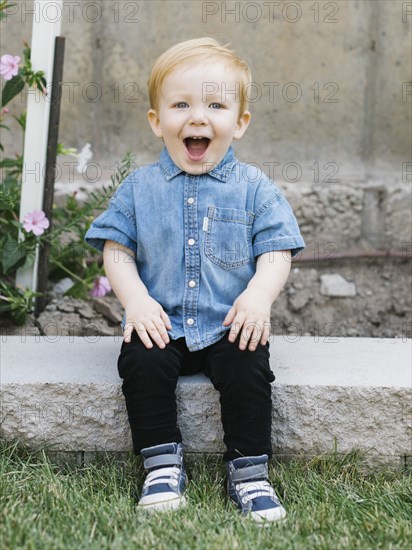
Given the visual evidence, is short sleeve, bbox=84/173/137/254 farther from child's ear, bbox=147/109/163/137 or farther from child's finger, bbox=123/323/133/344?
child's finger, bbox=123/323/133/344

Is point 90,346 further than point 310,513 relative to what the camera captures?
Yes

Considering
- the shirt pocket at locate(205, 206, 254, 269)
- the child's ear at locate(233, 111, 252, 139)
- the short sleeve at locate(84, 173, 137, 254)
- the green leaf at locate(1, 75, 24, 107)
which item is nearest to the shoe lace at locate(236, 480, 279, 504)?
the shirt pocket at locate(205, 206, 254, 269)

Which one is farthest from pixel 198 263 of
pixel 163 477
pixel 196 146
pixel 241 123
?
pixel 163 477

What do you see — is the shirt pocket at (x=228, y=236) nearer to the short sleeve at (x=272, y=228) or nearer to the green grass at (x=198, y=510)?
the short sleeve at (x=272, y=228)

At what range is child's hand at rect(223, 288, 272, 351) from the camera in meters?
1.84

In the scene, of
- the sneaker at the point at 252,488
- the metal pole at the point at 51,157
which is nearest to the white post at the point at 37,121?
the metal pole at the point at 51,157

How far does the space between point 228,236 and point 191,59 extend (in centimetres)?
44

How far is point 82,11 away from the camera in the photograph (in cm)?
308

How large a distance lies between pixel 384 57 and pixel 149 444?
80.8 inches

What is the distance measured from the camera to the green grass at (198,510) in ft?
5.10

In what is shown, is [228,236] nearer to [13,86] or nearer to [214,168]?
[214,168]

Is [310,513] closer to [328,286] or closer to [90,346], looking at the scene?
[90,346]

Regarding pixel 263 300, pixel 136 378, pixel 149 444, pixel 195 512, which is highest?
pixel 263 300

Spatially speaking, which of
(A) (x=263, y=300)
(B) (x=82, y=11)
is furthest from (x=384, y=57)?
(A) (x=263, y=300)
